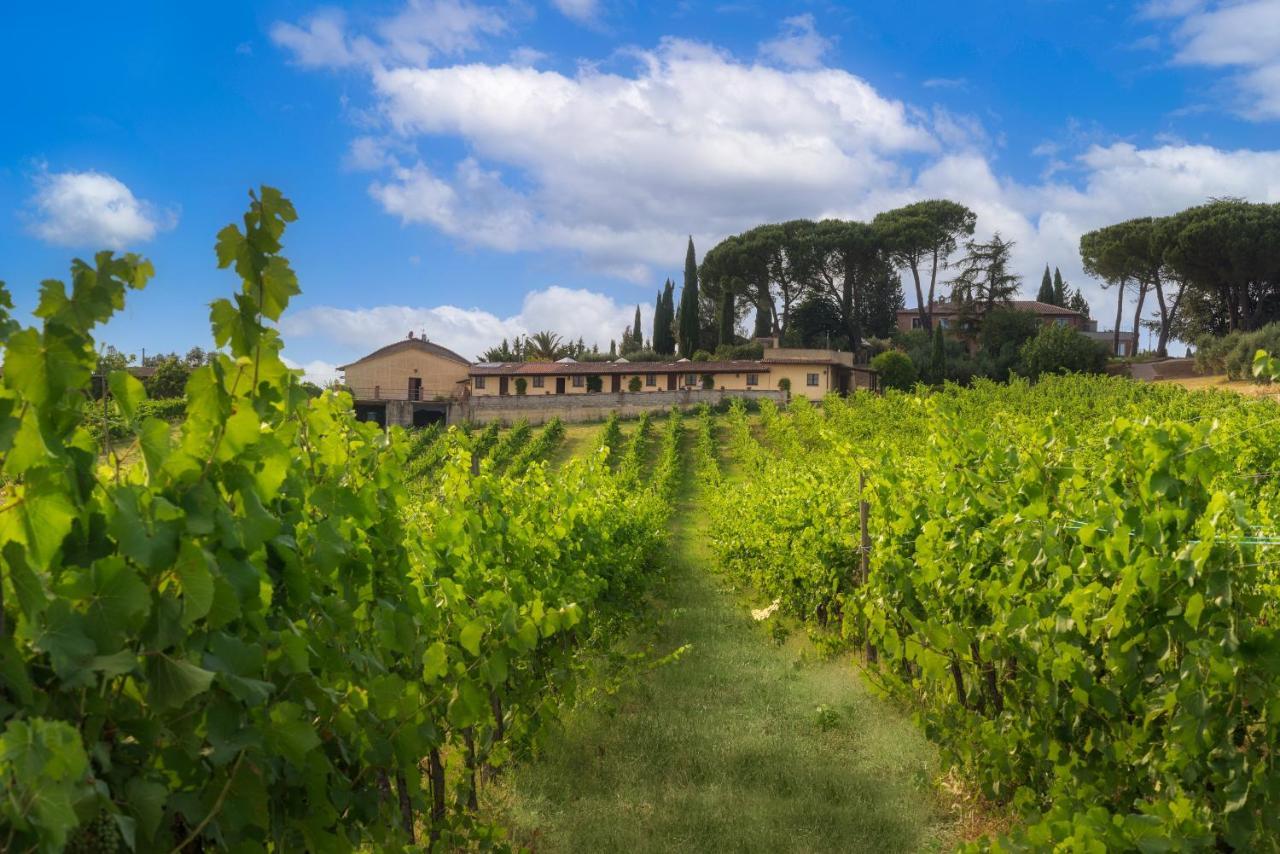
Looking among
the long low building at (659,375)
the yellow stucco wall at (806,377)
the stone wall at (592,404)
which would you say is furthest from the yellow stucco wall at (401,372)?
the yellow stucco wall at (806,377)

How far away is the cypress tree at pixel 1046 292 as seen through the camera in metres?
75.6

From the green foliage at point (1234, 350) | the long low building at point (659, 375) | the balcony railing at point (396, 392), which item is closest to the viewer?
the green foliage at point (1234, 350)

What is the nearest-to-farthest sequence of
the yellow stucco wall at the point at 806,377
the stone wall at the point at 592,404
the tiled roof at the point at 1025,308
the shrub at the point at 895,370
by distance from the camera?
the stone wall at the point at 592,404 → the yellow stucco wall at the point at 806,377 → the shrub at the point at 895,370 → the tiled roof at the point at 1025,308

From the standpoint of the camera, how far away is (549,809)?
17.3 ft

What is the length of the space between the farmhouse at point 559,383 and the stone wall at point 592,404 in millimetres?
45

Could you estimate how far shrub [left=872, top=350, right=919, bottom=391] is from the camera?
2032 inches

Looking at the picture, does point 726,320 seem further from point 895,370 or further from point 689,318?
point 895,370

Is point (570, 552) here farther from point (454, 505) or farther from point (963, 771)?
point (963, 771)

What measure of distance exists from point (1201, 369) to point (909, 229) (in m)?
19.9

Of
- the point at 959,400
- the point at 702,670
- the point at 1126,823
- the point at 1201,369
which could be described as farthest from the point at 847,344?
the point at 1126,823

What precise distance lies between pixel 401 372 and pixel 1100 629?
176 feet

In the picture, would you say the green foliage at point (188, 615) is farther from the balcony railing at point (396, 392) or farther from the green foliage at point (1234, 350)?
the balcony railing at point (396, 392)

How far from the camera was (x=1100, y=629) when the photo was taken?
3.67 metres

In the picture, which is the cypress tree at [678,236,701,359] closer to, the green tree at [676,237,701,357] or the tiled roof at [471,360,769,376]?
the green tree at [676,237,701,357]
